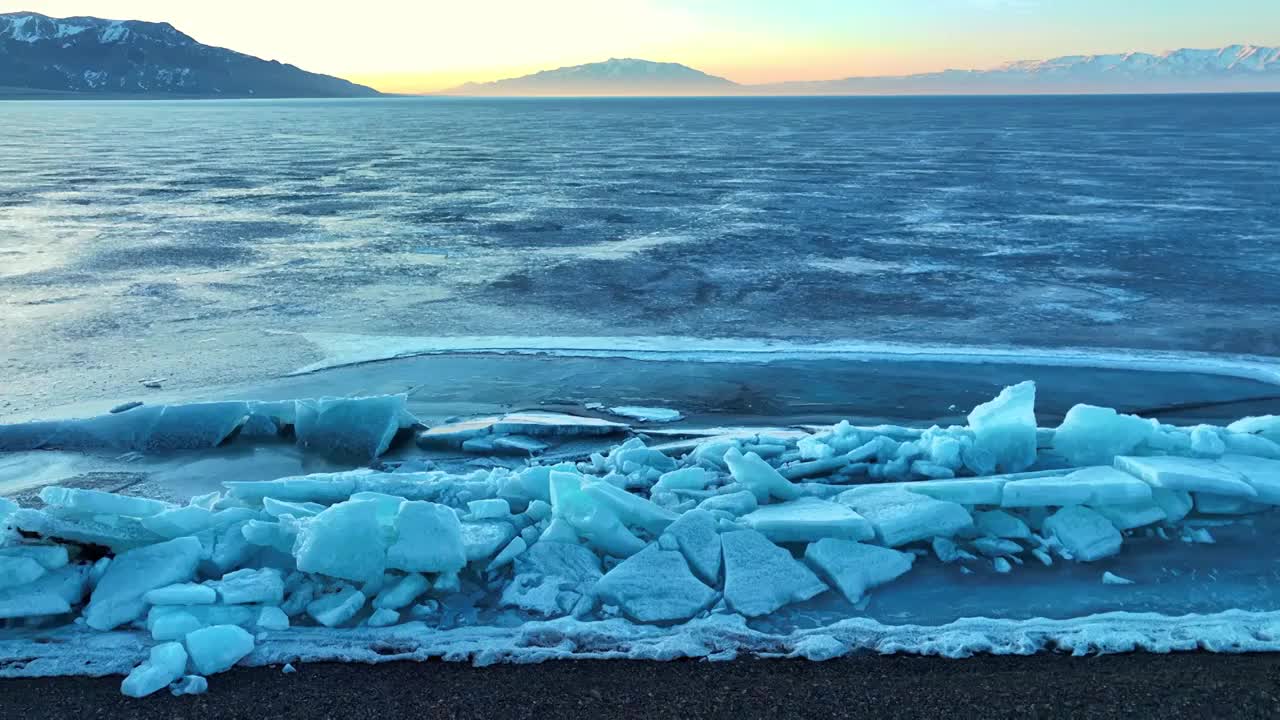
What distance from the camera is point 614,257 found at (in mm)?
11789

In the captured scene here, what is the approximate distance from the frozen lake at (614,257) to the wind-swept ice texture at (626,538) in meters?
2.84

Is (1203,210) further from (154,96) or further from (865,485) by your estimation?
(154,96)

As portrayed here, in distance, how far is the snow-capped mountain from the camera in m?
143

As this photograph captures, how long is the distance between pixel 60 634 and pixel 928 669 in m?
3.23

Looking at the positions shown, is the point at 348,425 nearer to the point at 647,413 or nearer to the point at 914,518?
the point at 647,413

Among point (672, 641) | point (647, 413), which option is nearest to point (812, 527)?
point (672, 641)

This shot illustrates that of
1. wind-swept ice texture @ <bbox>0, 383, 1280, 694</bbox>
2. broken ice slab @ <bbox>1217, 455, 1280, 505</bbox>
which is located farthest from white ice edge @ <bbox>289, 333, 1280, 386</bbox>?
broken ice slab @ <bbox>1217, 455, 1280, 505</bbox>

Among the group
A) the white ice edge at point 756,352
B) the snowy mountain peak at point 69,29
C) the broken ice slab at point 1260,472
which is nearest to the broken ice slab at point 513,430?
the white ice edge at point 756,352

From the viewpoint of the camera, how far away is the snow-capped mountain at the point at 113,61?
5640 inches

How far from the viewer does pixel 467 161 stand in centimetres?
2627

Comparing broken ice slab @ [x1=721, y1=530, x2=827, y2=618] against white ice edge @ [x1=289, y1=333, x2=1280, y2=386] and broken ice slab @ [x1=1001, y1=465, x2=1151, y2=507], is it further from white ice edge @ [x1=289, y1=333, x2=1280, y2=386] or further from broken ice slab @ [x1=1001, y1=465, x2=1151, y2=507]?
white ice edge @ [x1=289, y1=333, x2=1280, y2=386]

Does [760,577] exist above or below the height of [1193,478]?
below

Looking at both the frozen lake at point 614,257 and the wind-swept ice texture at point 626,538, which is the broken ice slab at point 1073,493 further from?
the frozen lake at point 614,257

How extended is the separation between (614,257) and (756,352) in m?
4.28
